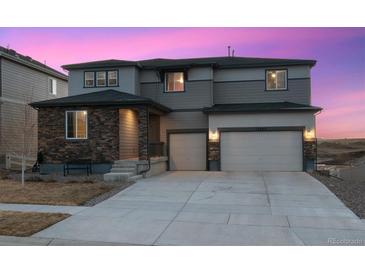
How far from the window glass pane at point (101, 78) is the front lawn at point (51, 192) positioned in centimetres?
870

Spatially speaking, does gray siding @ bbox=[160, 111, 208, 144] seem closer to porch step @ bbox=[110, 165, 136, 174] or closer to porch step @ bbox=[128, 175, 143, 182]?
porch step @ bbox=[110, 165, 136, 174]

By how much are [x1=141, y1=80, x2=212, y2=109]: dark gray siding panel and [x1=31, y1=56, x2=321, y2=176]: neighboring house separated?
59 millimetres

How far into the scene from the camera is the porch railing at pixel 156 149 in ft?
62.0

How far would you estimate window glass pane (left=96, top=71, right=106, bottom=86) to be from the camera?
2181cm

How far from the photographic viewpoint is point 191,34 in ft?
66.2

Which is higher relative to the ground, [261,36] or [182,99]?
[261,36]

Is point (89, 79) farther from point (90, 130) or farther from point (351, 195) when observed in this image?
point (351, 195)

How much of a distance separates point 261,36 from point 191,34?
5.07 m

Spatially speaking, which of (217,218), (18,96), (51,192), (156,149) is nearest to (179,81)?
(156,149)

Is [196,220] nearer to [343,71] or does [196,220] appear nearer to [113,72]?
[113,72]

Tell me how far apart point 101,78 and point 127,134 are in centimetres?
427

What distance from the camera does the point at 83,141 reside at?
18.2m

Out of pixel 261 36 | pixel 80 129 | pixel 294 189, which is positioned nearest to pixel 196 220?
pixel 294 189

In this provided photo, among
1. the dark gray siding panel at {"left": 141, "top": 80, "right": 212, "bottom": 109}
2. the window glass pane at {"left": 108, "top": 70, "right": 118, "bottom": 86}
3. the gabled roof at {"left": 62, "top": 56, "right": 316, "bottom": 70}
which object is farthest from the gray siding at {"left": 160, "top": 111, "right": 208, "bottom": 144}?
the window glass pane at {"left": 108, "top": 70, "right": 118, "bottom": 86}
